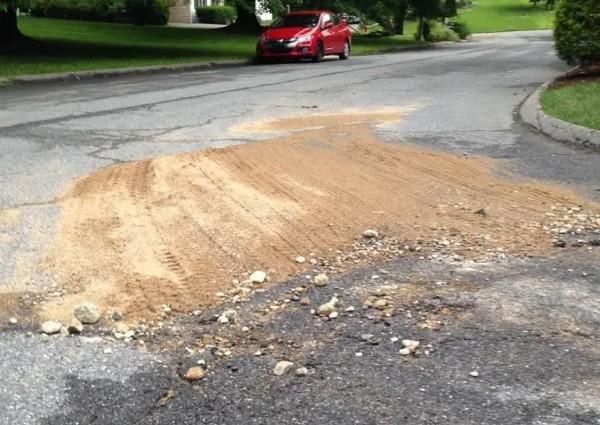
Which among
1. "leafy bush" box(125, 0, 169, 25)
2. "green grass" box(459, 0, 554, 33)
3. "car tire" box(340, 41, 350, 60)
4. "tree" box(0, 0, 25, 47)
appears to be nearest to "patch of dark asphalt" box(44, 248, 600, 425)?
"tree" box(0, 0, 25, 47)

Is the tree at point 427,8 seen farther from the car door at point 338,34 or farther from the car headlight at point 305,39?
the car headlight at point 305,39

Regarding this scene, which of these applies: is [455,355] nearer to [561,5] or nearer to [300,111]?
[300,111]

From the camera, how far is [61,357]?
3.85m

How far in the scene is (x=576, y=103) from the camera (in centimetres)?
1105

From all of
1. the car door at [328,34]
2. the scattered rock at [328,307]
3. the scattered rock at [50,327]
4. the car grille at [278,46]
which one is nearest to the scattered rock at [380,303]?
the scattered rock at [328,307]

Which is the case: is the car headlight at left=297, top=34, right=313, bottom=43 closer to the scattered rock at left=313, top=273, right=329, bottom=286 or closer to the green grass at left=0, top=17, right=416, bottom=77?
the green grass at left=0, top=17, right=416, bottom=77

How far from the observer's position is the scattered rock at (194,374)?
11.9 feet

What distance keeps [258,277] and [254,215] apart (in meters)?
1.21

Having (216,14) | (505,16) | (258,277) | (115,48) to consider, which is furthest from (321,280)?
(505,16)

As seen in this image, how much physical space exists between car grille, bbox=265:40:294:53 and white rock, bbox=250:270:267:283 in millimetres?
20103

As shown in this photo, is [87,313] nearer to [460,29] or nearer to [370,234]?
[370,234]

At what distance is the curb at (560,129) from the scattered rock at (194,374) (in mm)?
6480

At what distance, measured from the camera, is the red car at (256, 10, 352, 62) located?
2428 cm

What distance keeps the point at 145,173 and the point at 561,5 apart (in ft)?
31.6
